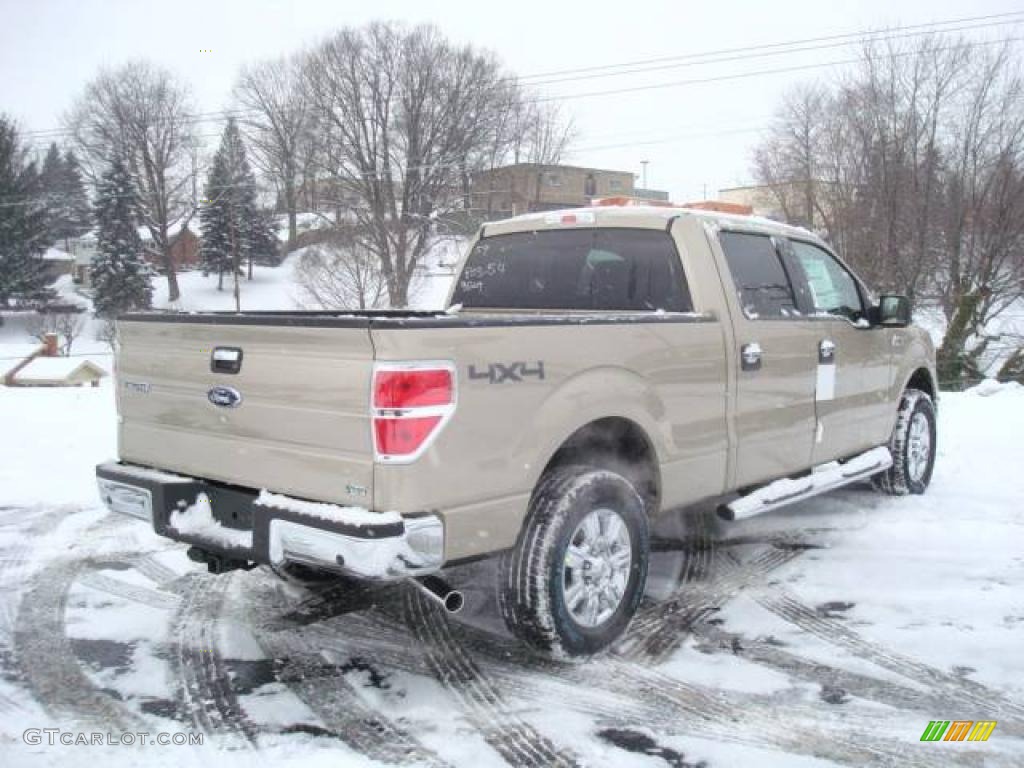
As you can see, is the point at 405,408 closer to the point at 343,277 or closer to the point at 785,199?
the point at 343,277

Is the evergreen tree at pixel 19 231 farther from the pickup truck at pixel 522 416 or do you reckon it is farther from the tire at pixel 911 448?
the tire at pixel 911 448

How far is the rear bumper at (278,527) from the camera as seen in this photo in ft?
9.97

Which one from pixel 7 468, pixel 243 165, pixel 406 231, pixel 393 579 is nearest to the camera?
pixel 393 579

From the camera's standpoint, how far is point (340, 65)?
43.0 metres

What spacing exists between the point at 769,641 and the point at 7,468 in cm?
657

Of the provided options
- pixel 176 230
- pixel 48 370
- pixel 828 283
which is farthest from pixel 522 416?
pixel 176 230

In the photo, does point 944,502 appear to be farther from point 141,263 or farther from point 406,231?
point 141,263

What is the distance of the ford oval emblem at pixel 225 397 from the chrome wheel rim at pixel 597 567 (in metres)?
1.44

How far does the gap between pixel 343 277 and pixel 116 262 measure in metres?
20.7

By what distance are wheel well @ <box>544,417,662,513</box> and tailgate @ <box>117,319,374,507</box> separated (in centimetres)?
103

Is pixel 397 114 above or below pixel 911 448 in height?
above

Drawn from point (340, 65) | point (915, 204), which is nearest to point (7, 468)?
point (915, 204)

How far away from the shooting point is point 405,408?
305 cm

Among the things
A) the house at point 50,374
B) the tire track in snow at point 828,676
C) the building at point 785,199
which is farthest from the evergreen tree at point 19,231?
the tire track in snow at point 828,676
